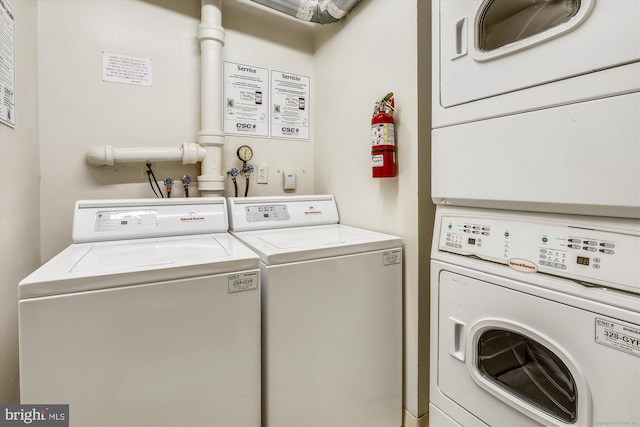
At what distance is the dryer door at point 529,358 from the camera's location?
0.76 meters

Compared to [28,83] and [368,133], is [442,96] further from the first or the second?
[28,83]

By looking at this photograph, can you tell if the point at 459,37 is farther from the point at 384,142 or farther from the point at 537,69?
the point at 384,142

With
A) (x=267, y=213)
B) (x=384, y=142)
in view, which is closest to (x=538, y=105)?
(x=384, y=142)

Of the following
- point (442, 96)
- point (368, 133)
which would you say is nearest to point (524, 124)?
point (442, 96)

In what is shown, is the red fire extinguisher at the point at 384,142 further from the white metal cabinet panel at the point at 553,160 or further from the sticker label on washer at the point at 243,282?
the sticker label on washer at the point at 243,282

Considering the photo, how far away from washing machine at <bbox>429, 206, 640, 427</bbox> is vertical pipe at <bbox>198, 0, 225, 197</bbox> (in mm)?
1228

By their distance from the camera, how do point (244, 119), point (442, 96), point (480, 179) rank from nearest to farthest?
point (480, 179), point (442, 96), point (244, 119)

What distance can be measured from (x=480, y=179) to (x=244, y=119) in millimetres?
1443

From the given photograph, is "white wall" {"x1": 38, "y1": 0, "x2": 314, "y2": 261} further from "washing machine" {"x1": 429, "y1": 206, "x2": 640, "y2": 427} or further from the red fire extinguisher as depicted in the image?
"washing machine" {"x1": 429, "y1": 206, "x2": 640, "y2": 427}

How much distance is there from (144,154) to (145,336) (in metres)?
1.05

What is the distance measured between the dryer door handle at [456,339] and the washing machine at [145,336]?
0.69 meters

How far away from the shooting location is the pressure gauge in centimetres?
192

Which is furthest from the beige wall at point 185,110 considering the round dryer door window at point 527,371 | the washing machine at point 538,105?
the round dryer door window at point 527,371

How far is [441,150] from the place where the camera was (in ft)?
3.87
